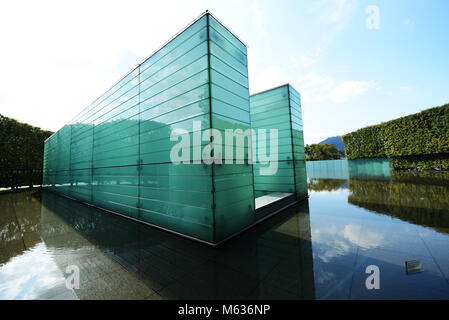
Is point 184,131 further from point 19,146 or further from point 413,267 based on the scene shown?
point 19,146

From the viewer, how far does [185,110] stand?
4340 mm

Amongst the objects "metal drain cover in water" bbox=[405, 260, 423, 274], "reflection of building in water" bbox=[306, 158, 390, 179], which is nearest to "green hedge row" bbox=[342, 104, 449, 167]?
"reflection of building in water" bbox=[306, 158, 390, 179]

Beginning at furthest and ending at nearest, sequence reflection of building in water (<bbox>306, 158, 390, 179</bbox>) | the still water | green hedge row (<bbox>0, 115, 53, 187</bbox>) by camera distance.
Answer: reflection of building in water (<bbox>306, 158, 390, 179</bbox>)
green hedge row (<bbox>0, 115, 53, 187</bbox>)
the still water

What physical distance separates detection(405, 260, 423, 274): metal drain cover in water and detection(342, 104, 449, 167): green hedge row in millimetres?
17024

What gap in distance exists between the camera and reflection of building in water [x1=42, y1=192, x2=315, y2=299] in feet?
7.59

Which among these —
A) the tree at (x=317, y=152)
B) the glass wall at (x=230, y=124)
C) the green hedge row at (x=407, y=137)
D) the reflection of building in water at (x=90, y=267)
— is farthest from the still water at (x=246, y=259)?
the tree at (x=317, y=152)

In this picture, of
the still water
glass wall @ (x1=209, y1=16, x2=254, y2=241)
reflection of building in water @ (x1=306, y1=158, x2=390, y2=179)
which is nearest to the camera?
the still water

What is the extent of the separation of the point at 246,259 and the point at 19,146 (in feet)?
80.2

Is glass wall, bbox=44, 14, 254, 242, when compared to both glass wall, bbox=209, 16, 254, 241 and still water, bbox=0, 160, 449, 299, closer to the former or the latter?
glass wall, bbox=209, 16, 254, 241

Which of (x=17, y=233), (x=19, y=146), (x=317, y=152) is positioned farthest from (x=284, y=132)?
(x=317, y=152)
